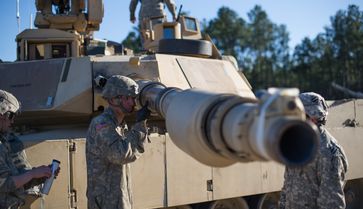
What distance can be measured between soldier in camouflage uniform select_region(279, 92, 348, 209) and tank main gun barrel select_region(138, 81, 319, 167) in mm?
1681

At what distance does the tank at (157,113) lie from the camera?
2.48m

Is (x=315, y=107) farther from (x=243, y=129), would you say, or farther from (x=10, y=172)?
(x=10, y=172)

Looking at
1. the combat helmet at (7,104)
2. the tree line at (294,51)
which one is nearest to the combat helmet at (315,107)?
the combat helmet at (7,104)

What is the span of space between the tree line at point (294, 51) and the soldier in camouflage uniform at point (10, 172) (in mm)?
26645

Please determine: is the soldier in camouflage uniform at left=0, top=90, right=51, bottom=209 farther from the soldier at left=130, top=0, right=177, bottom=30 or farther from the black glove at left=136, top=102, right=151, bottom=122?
the soldier at left=130, top=0, right=177, bottom=30

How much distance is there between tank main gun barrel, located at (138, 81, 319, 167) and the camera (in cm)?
204

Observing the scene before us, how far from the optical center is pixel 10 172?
3684mm

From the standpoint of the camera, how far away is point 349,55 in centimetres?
4156

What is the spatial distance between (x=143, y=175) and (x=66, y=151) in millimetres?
923

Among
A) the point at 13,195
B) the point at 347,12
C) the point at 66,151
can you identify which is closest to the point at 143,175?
the point at 66,151

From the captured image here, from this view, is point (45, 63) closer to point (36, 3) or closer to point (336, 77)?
point (36, 3)

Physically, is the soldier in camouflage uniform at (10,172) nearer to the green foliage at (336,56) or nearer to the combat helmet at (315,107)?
the combat helmet at (315,107)

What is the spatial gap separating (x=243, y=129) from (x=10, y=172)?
2140 mm

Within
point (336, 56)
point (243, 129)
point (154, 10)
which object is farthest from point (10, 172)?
point (336, 56)
